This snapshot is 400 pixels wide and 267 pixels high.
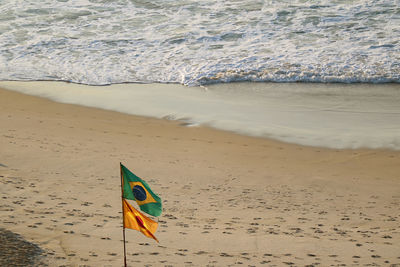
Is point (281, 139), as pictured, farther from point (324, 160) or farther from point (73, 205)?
point (73, 205)

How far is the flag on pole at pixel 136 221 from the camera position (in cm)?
461

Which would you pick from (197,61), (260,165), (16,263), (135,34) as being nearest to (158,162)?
(260,165)

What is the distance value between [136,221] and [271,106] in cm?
653

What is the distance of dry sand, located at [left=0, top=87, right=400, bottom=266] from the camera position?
5.40m

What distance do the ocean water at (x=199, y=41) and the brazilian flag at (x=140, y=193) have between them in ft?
25.8

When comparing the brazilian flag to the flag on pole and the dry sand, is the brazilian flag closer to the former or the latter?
the flag on pole

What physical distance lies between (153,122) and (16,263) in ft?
17.8

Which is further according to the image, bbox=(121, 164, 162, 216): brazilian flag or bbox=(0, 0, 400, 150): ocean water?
bbox=(0, 0, 400, 150): ocean water

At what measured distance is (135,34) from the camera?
15.1 m

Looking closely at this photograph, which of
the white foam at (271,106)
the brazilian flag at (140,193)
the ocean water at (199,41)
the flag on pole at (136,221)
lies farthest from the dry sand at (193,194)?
the ocean water at (199,41)

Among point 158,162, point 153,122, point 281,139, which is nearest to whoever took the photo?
point 158,162

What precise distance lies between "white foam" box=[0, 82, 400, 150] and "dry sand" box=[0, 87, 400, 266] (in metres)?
0.42

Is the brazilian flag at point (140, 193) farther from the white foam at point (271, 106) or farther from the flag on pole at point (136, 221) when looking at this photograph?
the white foam at point (271, 106)

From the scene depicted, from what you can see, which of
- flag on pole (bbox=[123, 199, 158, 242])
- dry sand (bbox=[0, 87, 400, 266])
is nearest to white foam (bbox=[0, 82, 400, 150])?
dry sand (bbox=[0, 87, 400, 266])
